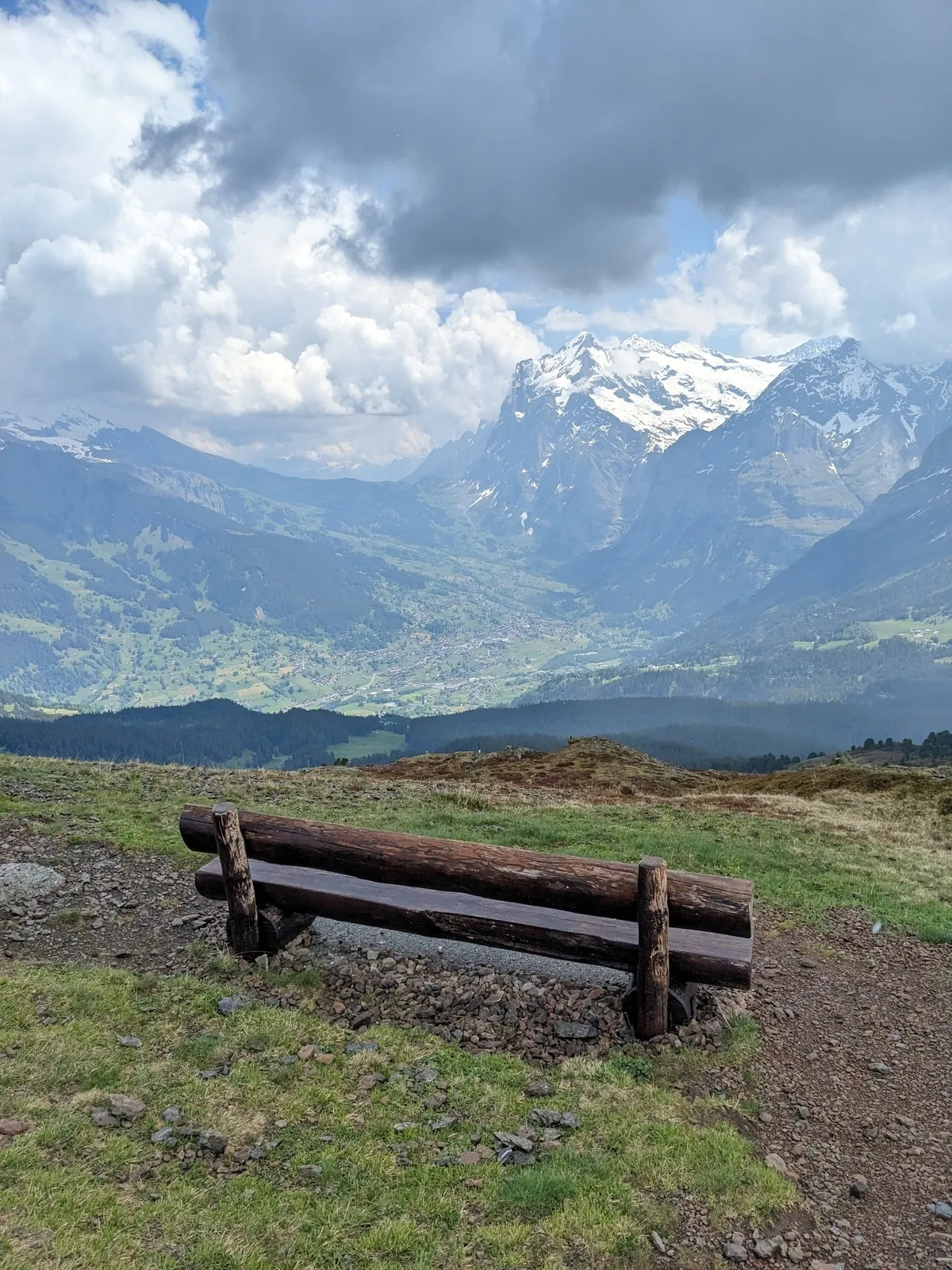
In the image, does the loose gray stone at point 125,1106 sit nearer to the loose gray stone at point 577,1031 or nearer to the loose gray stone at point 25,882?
the loose gray stone at point 577,1031

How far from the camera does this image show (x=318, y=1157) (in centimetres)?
767

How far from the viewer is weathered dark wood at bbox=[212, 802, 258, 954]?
12289 millimetres

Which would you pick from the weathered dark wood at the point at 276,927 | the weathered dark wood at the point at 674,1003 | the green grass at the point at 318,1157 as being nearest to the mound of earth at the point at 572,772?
the weathered dark wood at the point at 276,927

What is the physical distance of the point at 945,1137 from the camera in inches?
351

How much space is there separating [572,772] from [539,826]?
22952mm

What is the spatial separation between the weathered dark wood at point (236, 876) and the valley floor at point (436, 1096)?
0.67 meters

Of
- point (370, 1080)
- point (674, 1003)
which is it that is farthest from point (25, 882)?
point (674, 1003)

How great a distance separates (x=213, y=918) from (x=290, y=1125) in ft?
21.3

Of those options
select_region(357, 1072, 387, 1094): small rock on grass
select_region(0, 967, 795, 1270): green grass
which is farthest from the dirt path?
→ select_region(357, 1072, 387, 1094): small rock on grass

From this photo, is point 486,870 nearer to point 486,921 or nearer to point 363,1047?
point 486,921

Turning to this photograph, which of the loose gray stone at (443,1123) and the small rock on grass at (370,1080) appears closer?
the loose gray stone at (443,1123)

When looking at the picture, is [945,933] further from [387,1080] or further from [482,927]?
[387,1080]

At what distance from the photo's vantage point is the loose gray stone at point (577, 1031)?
1047cm

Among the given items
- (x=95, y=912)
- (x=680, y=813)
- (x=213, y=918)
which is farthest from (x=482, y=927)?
(x=680, y=813)
